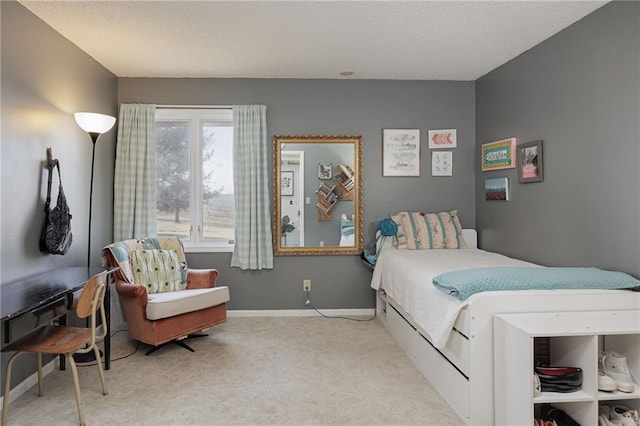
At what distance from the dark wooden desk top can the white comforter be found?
7.13ft

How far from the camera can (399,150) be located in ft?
14.0

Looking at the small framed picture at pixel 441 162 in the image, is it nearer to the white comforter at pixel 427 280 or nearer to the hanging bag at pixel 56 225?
the white comforter at pixel 427 280

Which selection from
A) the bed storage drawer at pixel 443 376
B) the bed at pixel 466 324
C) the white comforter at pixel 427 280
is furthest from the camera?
the white comforter at pixel 427 280

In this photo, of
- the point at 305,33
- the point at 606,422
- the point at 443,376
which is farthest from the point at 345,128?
the point at 606,422

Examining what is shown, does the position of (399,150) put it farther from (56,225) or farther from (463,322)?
(56,225)

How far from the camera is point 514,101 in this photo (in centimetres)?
357

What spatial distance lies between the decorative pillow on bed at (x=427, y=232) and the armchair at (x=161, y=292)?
6.05ft

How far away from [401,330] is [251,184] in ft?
6.75

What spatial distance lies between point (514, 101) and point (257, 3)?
2.43 meters

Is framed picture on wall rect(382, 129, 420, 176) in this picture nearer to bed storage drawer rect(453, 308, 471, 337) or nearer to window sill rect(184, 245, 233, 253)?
window sill rect(184, 245, 233, 253)

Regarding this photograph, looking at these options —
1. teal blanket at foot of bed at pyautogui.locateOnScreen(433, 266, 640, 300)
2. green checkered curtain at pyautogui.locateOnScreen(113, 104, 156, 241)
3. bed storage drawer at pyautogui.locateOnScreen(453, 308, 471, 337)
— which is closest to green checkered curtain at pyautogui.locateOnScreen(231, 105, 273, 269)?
green checkered curtain at pyautogui.locateOnScreen(113, 104, 156, 241)

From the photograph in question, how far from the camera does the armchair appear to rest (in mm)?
3055

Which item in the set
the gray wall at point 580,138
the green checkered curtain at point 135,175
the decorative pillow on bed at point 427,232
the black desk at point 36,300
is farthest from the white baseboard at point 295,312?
the gray wall at point 580,138

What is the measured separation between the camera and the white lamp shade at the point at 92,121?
3037 mm
